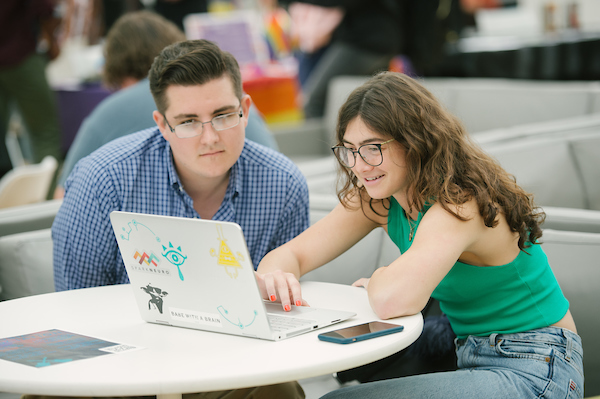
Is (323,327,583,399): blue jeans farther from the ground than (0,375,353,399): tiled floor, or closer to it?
farther from the ground

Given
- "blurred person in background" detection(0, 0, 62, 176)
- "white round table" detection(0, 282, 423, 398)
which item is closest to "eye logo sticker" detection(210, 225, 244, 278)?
"white round table" detection(0, 282, 423, 398)

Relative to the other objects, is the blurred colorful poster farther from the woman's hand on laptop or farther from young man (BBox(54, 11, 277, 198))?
young man (BBox(54, 11, 277, 198))

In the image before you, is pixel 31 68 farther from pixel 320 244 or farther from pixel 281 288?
pixel 281 288

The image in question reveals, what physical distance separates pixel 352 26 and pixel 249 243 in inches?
137

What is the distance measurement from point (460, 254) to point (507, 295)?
17 centimetres

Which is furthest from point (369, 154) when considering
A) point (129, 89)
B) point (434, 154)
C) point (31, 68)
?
point (31, 68)

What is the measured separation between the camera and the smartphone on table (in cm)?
133

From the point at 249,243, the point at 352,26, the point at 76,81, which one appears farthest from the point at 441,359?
the point at 76,81

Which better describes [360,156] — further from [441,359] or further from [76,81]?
[76,81]

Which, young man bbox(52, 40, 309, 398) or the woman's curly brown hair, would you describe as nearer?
the woman's curly brown hair

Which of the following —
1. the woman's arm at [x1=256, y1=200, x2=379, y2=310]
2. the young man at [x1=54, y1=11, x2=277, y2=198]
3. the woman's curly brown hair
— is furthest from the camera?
the young man at [x1=54, y1=11, x2=277, y2=198]

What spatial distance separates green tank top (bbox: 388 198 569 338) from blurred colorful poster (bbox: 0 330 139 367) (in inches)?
31.6

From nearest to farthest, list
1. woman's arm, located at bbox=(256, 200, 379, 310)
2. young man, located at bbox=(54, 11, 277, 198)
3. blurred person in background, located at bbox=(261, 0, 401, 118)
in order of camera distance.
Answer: woman's arm, located at bbox=(256, 200, 379, 310)
young man, located at bbox=(54, 11, 277, 198)
blurred person in background, located at bbox=(261, 0, 401, 118)

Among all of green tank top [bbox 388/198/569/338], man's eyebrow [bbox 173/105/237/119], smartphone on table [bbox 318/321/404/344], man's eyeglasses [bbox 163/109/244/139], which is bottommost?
green tank top [bbox 388/198/569/338]
